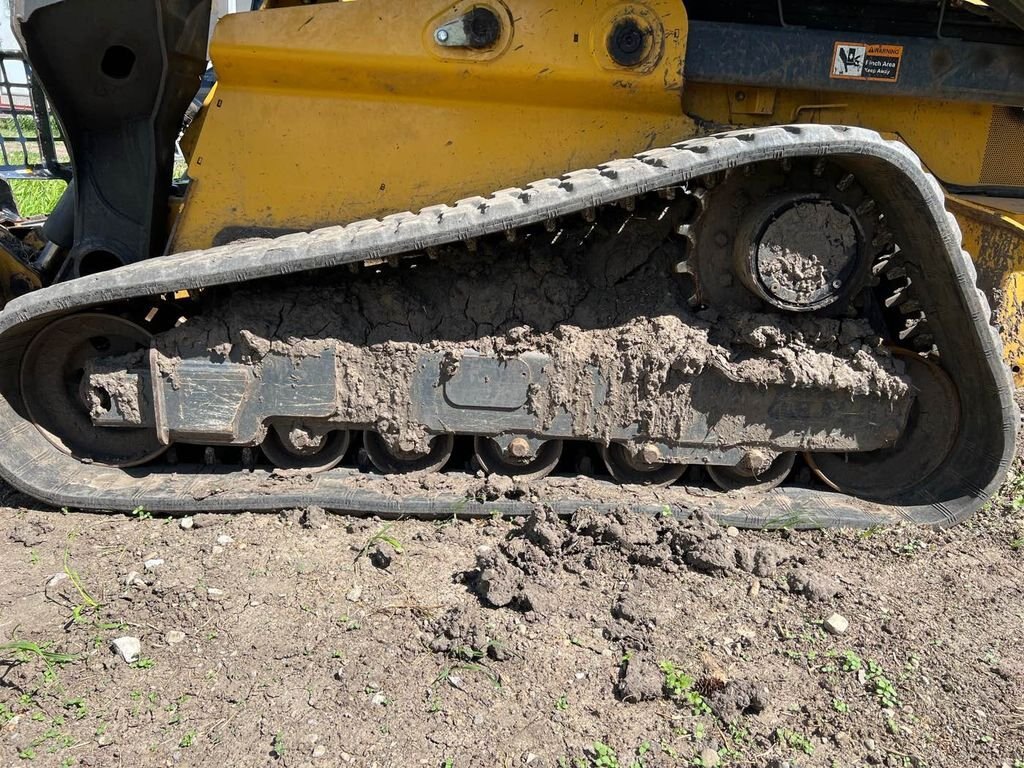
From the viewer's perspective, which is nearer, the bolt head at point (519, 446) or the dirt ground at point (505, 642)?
the dirt ground at point (505, 642)

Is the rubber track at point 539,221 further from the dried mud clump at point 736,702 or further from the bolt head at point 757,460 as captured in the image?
the dried mud clump at point 736,702

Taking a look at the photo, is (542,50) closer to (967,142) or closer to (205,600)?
(967,142)

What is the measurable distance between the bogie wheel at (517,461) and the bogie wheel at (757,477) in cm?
67

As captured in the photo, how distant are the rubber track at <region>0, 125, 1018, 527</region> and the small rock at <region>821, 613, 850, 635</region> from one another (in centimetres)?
54

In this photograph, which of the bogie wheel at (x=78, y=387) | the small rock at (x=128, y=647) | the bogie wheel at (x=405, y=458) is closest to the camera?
the small rock at (x=128, y=647)

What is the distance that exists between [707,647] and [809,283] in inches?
52.2

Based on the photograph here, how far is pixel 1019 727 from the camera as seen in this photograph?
206 cm

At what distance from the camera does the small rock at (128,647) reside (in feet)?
7.41

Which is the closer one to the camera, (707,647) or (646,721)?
(646,721)

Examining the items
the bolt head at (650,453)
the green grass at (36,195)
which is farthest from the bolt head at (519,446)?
the green grass at (36,195)

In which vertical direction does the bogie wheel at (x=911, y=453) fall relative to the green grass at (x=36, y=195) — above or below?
above

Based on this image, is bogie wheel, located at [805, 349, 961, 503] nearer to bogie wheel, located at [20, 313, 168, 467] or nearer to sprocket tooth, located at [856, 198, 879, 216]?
sprocket tooth, located at [856, 198, 879, 216]

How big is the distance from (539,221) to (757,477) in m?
1.47

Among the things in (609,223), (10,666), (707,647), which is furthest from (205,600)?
(609,223)
